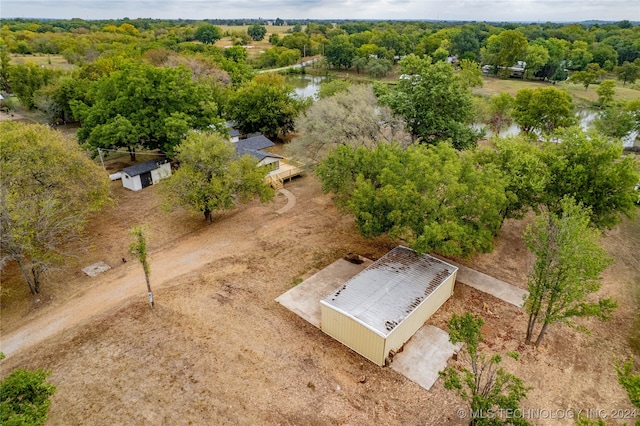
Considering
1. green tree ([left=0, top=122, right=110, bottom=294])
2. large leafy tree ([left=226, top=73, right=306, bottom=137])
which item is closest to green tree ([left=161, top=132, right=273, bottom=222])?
green tree ([left=0, top=122, right=110, bottom=294])

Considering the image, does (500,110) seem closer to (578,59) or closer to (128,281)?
(128,281)

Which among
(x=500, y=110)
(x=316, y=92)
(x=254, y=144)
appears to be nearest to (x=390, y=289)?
(x=254, y=144)

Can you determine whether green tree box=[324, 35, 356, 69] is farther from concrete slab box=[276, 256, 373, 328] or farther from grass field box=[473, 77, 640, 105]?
concrete slab box=[276, 256, 373, 328]

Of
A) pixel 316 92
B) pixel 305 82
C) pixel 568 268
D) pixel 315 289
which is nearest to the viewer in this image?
pixel 568 268

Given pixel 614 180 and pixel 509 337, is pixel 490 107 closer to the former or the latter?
pixel 614 180

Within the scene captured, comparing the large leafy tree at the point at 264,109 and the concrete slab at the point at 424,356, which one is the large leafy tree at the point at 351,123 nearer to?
the large leafy tree at the point at 264,109

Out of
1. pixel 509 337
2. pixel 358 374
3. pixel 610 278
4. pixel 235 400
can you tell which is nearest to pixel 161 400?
pixel 235 400
